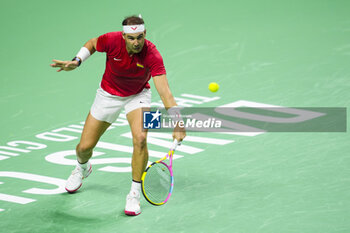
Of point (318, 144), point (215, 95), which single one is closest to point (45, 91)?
point (215, 95)

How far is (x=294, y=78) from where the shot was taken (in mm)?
11258

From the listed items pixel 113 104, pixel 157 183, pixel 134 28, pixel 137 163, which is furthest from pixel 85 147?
pixel 134 28

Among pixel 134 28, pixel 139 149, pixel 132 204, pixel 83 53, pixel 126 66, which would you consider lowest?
pixel 132 204

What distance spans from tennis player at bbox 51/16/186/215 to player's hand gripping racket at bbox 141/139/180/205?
181 mm

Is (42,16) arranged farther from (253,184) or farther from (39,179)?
(253,184)

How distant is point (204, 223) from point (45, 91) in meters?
5.81

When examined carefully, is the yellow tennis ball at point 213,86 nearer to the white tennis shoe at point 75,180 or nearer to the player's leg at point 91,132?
the player's leg at point 91,132

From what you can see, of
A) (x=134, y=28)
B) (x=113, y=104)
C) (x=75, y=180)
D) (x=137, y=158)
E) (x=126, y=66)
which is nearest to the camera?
(x=134, y=28)

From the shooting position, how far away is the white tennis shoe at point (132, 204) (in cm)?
702

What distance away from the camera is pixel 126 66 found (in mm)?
7289

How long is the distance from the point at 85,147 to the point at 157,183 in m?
1.11

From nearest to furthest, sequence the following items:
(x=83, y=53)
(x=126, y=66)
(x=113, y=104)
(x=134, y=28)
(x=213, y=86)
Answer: (x=134, y=28) → (x=126, y=66) → (x=83, y=53) → (x=113, y=104) → (x=213, y=86)

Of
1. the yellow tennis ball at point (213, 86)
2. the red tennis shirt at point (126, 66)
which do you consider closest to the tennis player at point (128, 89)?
the red tennis shirt at point (126, 66)

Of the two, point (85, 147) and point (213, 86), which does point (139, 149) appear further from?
point (213, 86)
